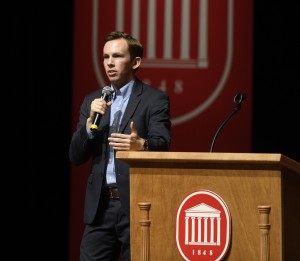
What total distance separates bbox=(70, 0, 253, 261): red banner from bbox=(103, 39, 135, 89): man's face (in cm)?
114

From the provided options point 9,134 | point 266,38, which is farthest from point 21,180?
point 266,38

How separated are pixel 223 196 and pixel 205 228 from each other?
0.12 m

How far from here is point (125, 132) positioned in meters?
3.05

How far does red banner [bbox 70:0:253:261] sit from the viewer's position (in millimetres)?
4352

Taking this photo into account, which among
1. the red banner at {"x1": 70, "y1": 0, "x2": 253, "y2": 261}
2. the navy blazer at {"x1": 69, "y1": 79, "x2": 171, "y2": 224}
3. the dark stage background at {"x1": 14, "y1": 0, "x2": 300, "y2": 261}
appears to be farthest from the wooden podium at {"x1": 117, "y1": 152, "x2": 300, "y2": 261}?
the dark stage background at {"x1": 14, "y1": 0, "x2": 300, "y2": 261}

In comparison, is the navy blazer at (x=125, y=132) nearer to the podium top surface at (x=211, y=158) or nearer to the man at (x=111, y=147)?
the man at (x=111, y=147)

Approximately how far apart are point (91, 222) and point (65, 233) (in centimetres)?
176

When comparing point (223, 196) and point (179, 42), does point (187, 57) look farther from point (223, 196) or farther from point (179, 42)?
point (223, 196)

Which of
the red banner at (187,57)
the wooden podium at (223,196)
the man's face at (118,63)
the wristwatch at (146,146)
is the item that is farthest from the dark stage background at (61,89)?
the wooden podium at (223,196)

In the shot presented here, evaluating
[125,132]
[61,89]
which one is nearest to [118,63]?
[125,132]

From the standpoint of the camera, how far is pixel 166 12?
14.7ft

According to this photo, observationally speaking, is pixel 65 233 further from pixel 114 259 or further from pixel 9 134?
pixel 114 259

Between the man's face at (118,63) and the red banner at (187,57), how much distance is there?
114cm

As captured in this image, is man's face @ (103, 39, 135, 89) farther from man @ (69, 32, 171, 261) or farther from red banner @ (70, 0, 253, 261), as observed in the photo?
red banner @ (70, 0, 253, 261)
